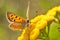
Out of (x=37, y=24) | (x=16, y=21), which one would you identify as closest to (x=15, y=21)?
(x=16, y=21)

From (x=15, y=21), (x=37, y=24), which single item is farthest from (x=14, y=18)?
(x=37, y=24)

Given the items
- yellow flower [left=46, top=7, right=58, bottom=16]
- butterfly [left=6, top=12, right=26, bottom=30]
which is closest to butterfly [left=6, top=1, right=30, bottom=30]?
butterfly [left=6, top=12, right=26, bottom=30]

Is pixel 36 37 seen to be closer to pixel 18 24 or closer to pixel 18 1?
pixel 18 24

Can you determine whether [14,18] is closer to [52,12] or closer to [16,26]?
[16,26]

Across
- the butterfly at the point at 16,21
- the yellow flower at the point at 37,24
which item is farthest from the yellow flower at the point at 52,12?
the butterfly at the point at 16,21

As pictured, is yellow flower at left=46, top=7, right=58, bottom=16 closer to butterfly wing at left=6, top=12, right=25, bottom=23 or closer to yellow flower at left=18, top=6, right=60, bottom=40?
yellow flower at left=18, top=6, right=60, bottom=40

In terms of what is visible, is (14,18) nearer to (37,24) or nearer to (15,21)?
(15,21)

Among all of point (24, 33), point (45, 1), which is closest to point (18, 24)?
point (24, 33)

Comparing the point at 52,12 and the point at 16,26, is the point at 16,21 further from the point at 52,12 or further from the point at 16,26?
the point at 52,12
